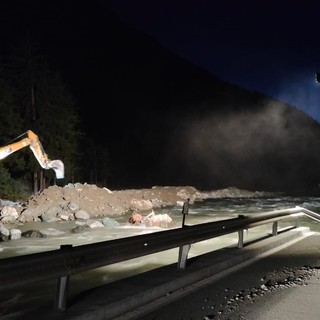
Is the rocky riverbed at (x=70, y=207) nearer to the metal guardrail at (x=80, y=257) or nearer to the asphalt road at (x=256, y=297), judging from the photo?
the metal guardrail at (x=80, y=257)

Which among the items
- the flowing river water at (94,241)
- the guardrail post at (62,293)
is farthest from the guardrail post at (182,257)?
the guardrail post at (62,293)

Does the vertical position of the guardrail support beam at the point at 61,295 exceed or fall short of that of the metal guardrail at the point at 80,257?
it falls short

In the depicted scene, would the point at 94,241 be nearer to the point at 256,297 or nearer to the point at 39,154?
the point at 39,154

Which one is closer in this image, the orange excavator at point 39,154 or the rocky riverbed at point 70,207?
the rocky riverbed at point 70,207

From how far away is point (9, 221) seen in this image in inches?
1017

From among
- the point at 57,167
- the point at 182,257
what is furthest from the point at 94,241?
the point at 182,257

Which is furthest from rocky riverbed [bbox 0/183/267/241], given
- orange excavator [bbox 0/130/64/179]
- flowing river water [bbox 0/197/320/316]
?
orange excavator [bbox 0/130/64/179]

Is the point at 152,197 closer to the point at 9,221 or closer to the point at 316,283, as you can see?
the point at 9,221

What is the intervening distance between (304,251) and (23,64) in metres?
44.7

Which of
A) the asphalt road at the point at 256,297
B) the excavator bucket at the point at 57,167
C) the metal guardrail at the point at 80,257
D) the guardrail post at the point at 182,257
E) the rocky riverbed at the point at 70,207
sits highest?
the excavator bucket at the point at 57,167

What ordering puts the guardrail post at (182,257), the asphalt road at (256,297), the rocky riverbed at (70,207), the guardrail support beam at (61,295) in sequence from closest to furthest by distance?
1. the guardrail support beam at (61,295)
2. the asphalt road at (256,297)
3. the guardrail post at (182,257)
4. the rocky riverbed at (70,207)

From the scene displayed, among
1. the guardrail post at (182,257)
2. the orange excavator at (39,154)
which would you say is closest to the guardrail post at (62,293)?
the guardrail post at (182,257)

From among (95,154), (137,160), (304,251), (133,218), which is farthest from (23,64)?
(137,160)

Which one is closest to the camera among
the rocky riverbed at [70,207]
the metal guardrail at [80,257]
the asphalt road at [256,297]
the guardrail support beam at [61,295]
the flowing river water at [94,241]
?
the metal guardrail at [80,257]
